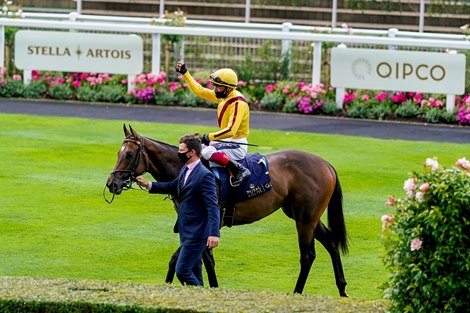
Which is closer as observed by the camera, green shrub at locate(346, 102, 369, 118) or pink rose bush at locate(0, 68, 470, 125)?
pink rose bush at locate(0, 68, 470, 125)

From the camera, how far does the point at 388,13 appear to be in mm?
30266

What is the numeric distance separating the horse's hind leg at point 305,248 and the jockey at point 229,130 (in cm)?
82

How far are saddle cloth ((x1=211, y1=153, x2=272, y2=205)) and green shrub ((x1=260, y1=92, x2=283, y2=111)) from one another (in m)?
12.1

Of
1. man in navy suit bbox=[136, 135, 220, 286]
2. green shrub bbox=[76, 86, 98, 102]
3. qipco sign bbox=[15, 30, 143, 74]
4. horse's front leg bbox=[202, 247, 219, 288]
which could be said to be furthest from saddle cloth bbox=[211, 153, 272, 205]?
qipco sign bbox=[15, 30, 143, 74]

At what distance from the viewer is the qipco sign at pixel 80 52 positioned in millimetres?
25030

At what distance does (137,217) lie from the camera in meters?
14.9

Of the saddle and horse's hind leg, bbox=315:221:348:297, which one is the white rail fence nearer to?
horse's hind leg, bbox=315:221:348:297

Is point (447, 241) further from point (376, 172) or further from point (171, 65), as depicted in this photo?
point (171, 65)

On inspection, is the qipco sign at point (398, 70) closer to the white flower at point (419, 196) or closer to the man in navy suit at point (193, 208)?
the man in navy suit at point (193, 208)

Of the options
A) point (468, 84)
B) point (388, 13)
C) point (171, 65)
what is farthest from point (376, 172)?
point (388, 13)

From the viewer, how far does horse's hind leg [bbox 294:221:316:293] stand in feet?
38.3

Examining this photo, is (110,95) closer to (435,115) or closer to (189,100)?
(189,100)

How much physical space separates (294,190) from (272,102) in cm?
1194

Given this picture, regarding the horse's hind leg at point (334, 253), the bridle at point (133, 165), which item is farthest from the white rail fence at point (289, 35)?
the bridle at point (133, 165)
